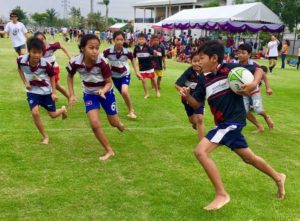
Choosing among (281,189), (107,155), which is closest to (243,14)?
(107,155)

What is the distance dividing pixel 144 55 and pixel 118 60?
9.46 ft

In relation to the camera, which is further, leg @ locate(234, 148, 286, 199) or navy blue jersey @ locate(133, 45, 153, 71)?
navy blue jersey @ locate(133, 45, 153, 71)

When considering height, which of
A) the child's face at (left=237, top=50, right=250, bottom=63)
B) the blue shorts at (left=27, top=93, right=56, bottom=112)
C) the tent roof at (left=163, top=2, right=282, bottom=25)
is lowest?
the blue shorts at (left=27, top=93, right=56, bottom=112)

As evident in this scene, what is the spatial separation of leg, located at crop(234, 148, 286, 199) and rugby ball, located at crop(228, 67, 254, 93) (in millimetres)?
637

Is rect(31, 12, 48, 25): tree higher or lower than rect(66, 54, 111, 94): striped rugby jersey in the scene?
higher

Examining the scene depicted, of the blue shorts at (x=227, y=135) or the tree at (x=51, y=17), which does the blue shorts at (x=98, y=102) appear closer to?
the blue shorts at (x=227, y=135)

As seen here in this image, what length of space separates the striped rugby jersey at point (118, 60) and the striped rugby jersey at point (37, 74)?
215 cm

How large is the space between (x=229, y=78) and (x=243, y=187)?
1.45 meters

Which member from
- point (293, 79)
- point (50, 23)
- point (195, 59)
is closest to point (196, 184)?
point (195, 59)

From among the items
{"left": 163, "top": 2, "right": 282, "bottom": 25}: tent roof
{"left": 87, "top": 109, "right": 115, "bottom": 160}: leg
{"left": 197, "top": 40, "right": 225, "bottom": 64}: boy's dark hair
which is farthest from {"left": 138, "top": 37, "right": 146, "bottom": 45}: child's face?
{"left": 163, "top": 2, "right": 282, "bottom": 25}: tent roof

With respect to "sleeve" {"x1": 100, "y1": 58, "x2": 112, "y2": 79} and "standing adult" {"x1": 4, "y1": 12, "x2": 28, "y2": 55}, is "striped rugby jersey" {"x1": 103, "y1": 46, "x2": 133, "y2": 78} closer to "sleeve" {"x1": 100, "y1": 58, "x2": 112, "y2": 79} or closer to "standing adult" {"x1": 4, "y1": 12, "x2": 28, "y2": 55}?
"sleeve" {"x1": 100, "y1": 58, "x2": 112, "y2": 79}

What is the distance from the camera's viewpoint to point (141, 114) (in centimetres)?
891

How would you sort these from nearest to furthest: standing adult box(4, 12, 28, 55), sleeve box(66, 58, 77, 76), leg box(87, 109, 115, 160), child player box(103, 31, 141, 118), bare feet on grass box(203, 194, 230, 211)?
1. bare feet on grass box(203, 194, 230, 211)
2. leg box(87, 109, 115, 160)
3. sleeve box(66, 58, 77, 76)
4. child player box(103, 31, 141, 118)
5. standing adult box(4, 12, 28, 55)

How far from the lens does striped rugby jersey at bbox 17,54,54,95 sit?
610 centimetres
